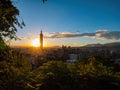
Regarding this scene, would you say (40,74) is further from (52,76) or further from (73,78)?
(73,78)

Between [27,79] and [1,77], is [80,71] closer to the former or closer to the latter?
[27,79]

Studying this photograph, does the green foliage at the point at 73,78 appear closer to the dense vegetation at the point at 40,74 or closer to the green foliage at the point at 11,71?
the dense vegetation at the point at 40,74

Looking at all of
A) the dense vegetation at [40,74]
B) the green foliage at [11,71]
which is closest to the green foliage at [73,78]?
the dense vegetation at [40,74]

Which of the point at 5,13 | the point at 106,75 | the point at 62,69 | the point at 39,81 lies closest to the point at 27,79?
the point at 39,81

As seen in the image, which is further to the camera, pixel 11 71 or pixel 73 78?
pixel 73 78

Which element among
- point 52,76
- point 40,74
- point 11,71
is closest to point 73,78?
point 52,76

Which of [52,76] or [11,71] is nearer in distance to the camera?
[11,71]

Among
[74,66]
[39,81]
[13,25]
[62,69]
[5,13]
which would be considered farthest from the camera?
[74,66]

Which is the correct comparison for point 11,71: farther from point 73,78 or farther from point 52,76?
point 73,78

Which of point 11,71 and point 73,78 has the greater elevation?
point 11,71

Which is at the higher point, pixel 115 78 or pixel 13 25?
pixel 13 25

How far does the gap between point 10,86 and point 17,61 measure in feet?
2.88

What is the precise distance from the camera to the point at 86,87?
11.1m

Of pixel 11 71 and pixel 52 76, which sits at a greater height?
pixel 11 71
